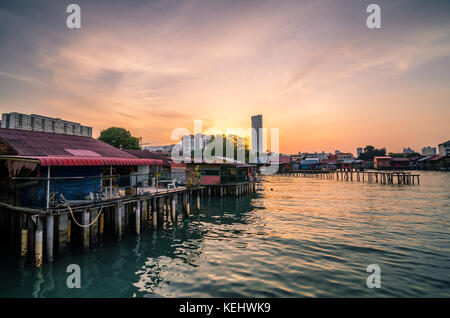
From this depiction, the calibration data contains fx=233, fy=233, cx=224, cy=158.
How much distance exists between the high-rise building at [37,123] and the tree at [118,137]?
57277 millimetres

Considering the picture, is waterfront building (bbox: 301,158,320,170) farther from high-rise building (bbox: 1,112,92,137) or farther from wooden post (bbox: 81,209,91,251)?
high-rise building (bbox: 1,112,92,137)

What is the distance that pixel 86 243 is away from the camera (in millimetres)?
12883

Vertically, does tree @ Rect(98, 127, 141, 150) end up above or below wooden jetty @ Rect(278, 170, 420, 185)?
above

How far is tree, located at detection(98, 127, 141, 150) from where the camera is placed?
5572 cm

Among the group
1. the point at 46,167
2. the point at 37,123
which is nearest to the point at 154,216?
the point at 46,167

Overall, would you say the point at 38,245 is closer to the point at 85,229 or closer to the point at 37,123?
the point at 85,229

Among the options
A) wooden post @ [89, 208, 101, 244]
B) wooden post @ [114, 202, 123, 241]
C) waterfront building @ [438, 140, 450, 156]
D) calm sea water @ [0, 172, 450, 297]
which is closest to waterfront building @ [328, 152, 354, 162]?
waterfront building @ [438, 140, 450, 156]

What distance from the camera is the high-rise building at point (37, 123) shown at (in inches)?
3681

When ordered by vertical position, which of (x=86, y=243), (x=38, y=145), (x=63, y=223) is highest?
(x=38, y=145)

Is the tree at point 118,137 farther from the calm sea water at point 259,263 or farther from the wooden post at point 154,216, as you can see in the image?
the calm sea water at point 259,263

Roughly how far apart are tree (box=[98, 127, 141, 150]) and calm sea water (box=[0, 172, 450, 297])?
4311 cm
